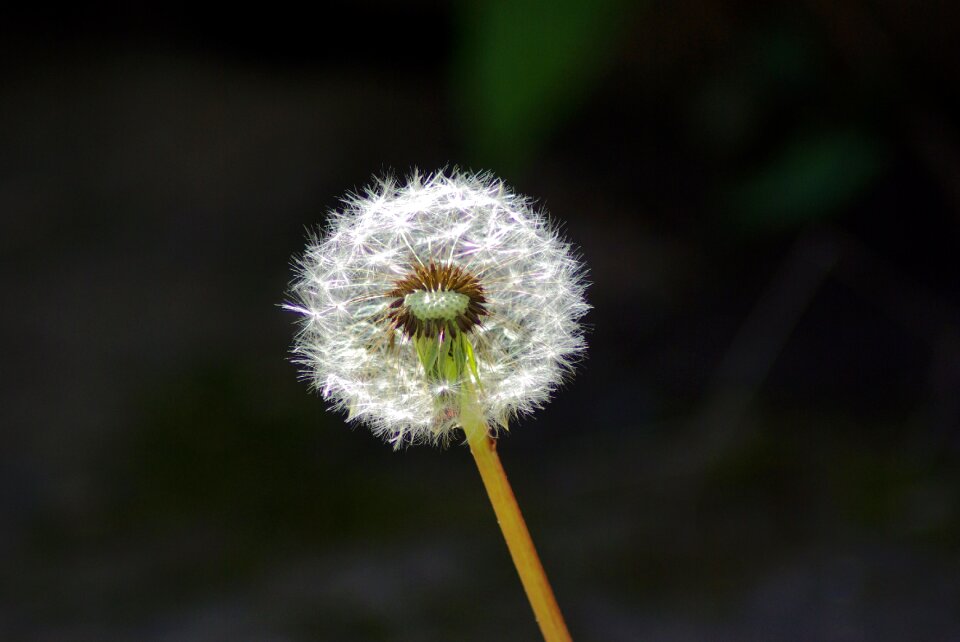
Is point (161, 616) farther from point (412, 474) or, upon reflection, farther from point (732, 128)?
point (732, 128)

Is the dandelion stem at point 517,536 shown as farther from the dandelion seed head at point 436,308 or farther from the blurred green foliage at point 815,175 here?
the blurred green foliage at point 815,175

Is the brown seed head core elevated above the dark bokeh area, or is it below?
below

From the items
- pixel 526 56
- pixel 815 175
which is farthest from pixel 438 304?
pixel 815 175

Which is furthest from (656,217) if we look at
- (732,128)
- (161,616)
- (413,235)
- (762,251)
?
(413,235)

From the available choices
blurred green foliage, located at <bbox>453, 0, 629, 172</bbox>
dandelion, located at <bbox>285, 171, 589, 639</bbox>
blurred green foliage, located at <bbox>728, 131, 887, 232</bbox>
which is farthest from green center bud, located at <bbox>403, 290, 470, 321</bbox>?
blurred green foliage, located at <bbox>728, 131, 887, 232</bbox>

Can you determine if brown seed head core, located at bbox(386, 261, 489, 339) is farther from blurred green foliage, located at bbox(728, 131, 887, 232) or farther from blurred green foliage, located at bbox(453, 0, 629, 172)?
blurred green foliage, located at bbox(728, 131, 887, 232)

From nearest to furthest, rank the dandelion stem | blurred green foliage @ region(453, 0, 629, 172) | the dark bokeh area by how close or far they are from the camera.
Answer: the dandelion stem
blurred green foliage @ region(453, 0, 629, 172)
the dark bokeh area
